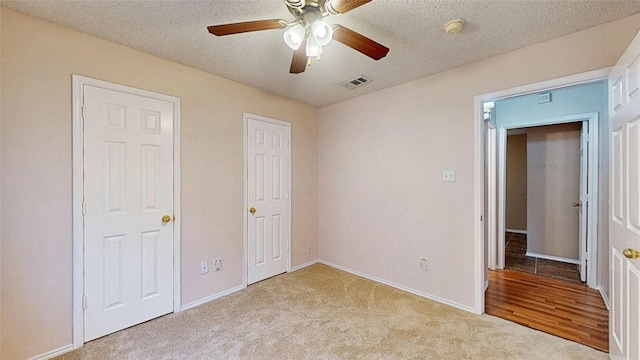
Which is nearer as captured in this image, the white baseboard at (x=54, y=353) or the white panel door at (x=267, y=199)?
the white baseboard at (x=54, y=353)

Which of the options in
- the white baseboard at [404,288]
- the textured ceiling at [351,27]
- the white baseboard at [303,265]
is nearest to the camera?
the textured ceiling at [351,27]

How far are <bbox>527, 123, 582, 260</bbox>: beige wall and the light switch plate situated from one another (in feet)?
8.87

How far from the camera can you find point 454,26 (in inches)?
73.7

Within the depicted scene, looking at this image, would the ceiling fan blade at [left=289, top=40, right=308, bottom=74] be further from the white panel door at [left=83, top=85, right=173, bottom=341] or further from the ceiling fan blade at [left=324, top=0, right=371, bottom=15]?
the white panel door at [left=83, top=85, right=173, bottom=341]

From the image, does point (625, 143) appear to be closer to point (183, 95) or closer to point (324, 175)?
point (324, 175)

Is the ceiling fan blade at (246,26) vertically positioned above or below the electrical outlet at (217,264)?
above

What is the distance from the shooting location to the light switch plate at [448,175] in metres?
2.67

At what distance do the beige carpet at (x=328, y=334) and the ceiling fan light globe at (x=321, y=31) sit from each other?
2.12m

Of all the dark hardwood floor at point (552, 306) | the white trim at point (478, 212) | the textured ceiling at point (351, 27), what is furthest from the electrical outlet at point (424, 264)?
the textured ceiling at point (351, 27)

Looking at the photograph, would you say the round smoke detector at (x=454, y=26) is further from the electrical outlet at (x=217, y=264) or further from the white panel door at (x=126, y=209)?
the electrical outlet at (x=217, y=264)

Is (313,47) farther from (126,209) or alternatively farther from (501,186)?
(501,186)

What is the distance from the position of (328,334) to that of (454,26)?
2.53 m

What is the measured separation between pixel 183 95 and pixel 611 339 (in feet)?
12.9

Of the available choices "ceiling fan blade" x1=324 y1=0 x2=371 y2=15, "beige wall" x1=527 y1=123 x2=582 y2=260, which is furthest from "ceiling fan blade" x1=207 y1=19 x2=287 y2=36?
"beige wall" x1=527 y1=123 x2=582 y2=260
